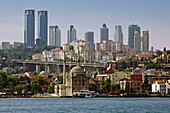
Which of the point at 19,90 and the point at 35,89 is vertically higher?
the point at 35,89

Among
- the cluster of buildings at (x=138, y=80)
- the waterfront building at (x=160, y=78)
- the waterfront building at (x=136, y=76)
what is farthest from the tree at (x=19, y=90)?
the waterfront building at (x=160, y=78)

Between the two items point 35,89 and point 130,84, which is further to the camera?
point 130,84

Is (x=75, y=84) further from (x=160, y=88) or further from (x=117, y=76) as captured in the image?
(x=117, y=76)

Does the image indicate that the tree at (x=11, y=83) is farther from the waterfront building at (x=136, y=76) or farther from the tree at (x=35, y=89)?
the waterfront building at (x=136, y=76)

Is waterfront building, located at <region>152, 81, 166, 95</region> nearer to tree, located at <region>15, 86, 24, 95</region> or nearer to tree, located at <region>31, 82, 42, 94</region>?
tree, located at <region>31, 82, 42, 94</region>

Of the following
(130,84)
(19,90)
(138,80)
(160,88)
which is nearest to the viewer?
(160,88)

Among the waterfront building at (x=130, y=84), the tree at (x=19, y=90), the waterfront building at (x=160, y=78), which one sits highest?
the waterfront building at (x=160, y=78)

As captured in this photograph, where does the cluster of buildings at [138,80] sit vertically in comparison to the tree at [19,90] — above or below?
above

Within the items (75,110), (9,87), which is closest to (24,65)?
(9,87)

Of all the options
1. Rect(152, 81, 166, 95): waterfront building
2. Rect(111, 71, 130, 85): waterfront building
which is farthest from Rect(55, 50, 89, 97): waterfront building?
Rect(111, 71, 130, 85): waterfront building

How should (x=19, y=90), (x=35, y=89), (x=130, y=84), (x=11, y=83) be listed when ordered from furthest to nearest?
1. (x=11, y=83)
2. (x=130, y=84)
3. (x=35, y=89)
4. (x=19, y=90)

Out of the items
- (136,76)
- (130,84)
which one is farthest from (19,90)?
(136,76)

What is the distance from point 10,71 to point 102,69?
2922 centimetres

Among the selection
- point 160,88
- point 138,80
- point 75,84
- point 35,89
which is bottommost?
point 35,89
